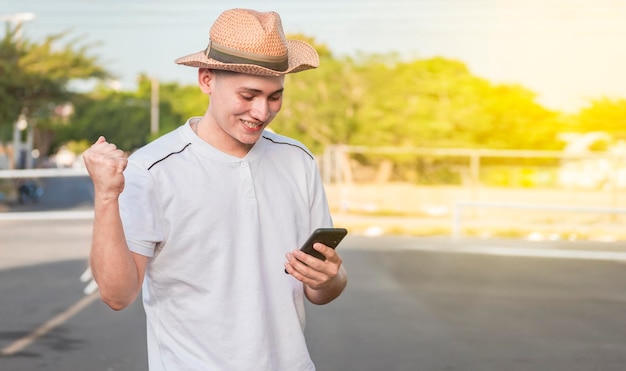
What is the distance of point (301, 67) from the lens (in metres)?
2.57

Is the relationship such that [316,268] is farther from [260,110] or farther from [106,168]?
[106,168]

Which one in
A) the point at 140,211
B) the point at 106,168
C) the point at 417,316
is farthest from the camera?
the point at 417,316

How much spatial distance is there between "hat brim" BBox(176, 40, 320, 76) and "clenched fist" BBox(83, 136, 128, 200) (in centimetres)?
38

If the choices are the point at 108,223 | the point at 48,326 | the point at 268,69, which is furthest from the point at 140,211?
the point at 48,326

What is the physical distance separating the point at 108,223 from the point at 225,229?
333mm

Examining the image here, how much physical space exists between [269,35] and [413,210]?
3191 centimetres

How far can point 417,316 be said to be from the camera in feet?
28.9

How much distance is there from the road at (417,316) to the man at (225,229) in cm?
421

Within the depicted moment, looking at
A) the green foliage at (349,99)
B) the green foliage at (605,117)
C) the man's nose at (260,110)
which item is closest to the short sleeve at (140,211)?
the man's nose at (260,110)

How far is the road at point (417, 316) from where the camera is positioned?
22.8 ft

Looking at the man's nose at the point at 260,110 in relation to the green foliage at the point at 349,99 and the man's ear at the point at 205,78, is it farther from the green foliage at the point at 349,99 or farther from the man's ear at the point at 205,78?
the green foliage at the point at 349,99

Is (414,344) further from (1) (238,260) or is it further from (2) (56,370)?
(1) (238,260)

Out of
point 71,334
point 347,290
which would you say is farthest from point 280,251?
point 347,290

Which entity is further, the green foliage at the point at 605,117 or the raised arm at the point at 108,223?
the green foliage at the point at 605,117
